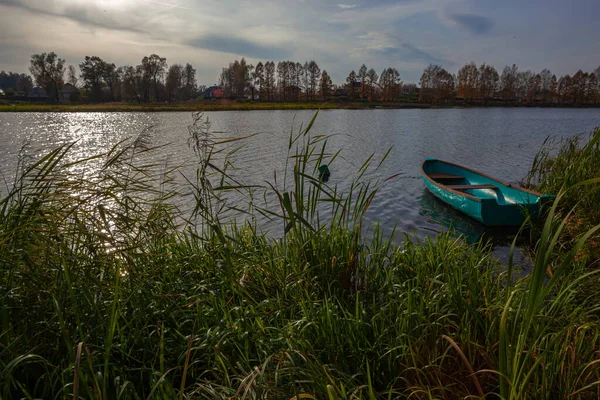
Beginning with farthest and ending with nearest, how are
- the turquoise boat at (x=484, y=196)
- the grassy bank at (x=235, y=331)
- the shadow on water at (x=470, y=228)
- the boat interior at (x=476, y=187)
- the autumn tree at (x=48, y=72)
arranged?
the autumn tree at (x=48, y=72)
the boat interior at (x=476, y=187)
the turquoise boat at (x=484, y=196)
the shadow on water at (x=470, y=228)
the grassy bank at (x=235, y=331)

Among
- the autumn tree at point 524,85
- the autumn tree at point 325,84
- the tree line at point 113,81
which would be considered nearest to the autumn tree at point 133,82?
the tree line at point 113,81

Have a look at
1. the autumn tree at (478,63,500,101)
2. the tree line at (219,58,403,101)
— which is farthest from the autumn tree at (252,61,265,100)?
the autumn tree at (478,63,500,101)

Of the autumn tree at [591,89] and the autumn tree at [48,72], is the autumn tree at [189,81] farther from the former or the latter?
the autumn tree at [591,89]

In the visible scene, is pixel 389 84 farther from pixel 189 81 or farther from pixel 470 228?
pixel 470 228

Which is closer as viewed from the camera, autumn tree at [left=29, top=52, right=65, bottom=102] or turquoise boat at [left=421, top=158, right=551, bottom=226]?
turquoise boat at [left=421, top=158, right=551, bottom=226]

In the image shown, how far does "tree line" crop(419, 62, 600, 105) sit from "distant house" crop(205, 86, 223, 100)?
51.9 m

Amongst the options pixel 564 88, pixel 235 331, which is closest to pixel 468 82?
pixel 564 88

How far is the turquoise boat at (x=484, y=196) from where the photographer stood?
8.40 meters

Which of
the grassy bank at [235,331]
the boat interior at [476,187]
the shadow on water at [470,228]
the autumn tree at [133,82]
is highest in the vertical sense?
the autumn tree at [133,82]

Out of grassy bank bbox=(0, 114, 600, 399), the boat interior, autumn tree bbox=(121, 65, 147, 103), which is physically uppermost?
autumn tree bbox=(121, 65, 147, 103)

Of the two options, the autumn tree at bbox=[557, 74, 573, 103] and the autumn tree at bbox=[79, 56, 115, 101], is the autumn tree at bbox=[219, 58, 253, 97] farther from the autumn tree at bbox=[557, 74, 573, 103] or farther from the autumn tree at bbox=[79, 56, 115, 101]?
the autumn tree at bbox=[557, 74, 573, 103]

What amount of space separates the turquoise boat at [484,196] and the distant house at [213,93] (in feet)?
286

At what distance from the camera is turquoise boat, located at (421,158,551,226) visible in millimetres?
8398

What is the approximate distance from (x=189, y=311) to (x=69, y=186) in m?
1.35
